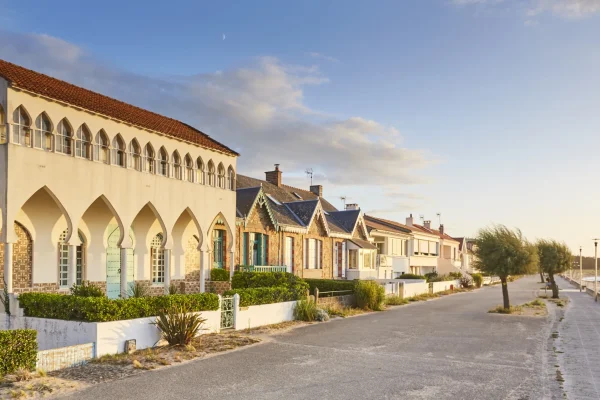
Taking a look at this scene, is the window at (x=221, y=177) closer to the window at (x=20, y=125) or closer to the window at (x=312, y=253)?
the window at (x=20, y=125)

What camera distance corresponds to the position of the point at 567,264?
39.0m

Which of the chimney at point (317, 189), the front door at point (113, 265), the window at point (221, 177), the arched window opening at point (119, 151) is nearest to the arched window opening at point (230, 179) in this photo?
the window at point (221, 177)

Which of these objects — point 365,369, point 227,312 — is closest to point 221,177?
point 227,312

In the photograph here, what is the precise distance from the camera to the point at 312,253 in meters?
37.1

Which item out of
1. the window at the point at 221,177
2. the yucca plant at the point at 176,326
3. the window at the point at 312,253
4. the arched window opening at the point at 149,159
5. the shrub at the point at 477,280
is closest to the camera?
the yucca plant at the point at 176,326

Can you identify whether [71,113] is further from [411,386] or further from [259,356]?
[411,386]

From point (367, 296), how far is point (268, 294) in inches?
312

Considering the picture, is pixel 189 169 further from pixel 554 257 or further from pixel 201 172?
pixel 554 257

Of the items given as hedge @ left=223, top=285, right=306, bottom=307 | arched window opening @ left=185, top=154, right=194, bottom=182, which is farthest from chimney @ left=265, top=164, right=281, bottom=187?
hedge @ left=223, top=285, right=306, bottom=307

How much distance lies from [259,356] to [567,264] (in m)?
31.9

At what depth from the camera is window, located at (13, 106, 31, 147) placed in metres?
16.4

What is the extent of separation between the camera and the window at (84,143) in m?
18.7

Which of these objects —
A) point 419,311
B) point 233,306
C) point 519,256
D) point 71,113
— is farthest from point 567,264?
point 71,113

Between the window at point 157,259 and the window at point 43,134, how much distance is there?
774cm
